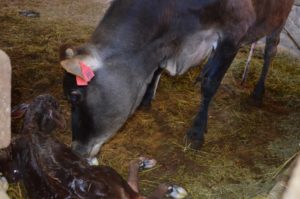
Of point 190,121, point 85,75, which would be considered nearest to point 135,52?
point 85,75

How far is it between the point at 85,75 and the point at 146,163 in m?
1.13

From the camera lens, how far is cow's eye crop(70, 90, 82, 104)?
3.57 meters

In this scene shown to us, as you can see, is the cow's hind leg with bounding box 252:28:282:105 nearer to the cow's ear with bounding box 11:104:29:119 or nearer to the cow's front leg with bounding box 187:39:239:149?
the cow's front leg with bounding box 187:39:239:149

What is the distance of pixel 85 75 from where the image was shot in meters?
3.38

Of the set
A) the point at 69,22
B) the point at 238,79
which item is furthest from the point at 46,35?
the point at 238,79

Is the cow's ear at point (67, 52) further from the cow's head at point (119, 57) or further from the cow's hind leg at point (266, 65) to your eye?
the cow's hind leg at point (266, 65)

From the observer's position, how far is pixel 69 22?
23.9 feet

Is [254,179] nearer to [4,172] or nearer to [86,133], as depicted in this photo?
[86,133]

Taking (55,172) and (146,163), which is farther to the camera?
(146,163)

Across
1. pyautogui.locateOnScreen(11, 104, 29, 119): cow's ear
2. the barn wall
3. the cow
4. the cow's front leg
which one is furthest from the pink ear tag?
the barn wall

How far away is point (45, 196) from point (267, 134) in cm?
261

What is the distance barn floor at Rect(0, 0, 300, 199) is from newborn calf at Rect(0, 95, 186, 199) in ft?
0.81

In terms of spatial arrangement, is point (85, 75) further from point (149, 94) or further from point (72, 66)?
point (149, 94)

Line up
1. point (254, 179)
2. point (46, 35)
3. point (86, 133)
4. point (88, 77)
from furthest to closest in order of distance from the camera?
point (46, 35)
point (254, 179)
point (86, 133)
point (88, 77)
